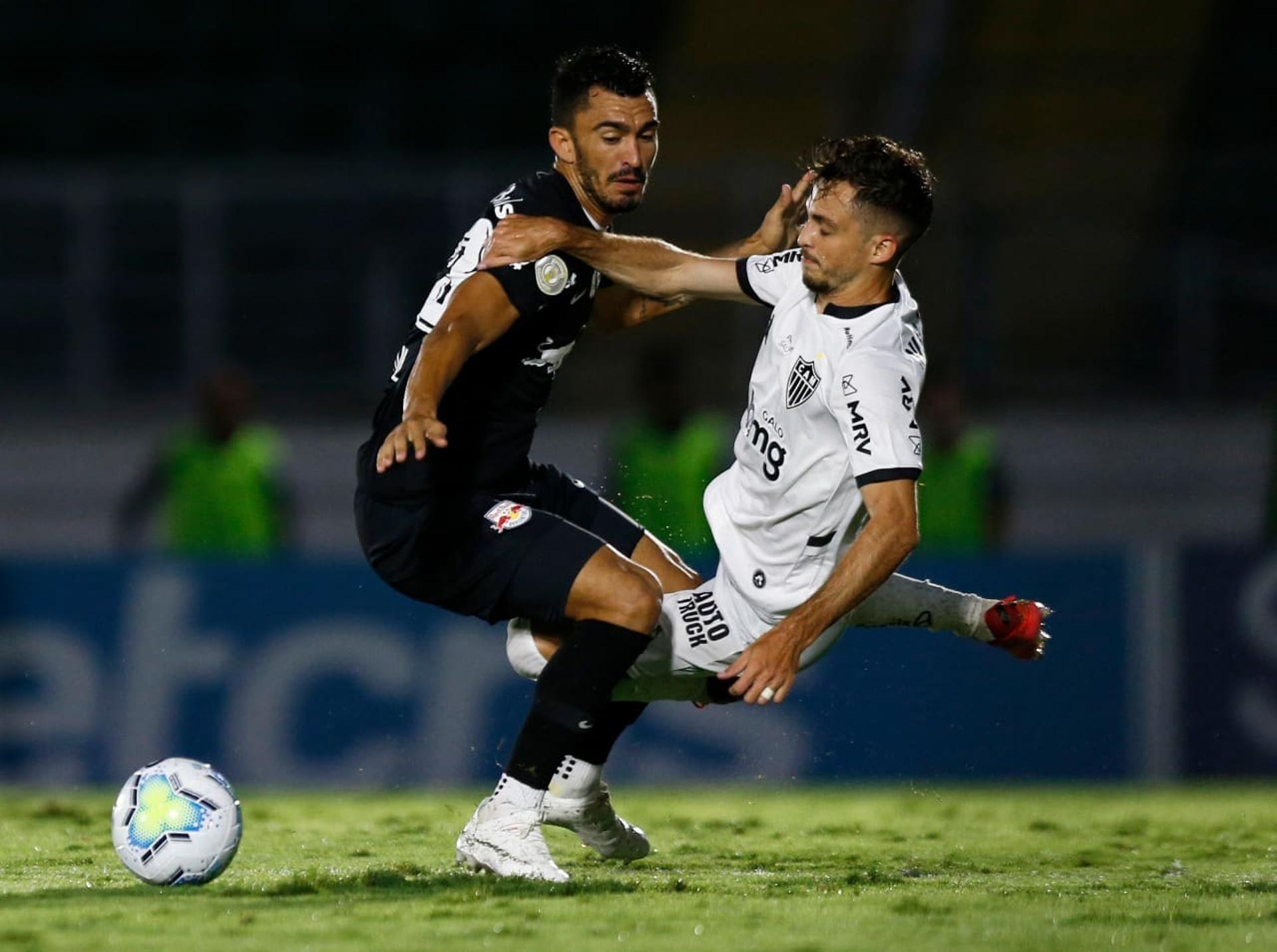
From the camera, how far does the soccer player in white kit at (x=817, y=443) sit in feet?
16.6

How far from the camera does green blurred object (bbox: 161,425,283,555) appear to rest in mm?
10133

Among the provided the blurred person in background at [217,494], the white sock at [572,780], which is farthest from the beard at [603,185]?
the blurred person in background at [217,494]

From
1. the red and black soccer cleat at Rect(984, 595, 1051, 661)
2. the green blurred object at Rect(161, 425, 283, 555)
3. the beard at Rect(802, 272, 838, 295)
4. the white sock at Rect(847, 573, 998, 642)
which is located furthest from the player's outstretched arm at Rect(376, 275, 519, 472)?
the green blurred object at Rect(161, 425, 283, 555)

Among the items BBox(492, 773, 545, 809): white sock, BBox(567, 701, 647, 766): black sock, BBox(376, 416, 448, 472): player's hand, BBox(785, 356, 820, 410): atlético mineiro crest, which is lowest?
BBox(492, 773, 545, 809): white sock

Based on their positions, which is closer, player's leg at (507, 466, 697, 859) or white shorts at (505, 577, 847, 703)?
player's leg at (507, 466, 697, 859)

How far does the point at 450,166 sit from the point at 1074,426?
3921 millimetres

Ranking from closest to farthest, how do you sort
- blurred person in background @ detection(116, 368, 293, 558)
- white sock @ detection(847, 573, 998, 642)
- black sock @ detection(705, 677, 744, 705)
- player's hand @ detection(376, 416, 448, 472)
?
1. player's hand @ detection(376, 416, 448, 472)
2. black sock @ detection(705, 677, 744, 705)
3. white sock @ detection(847, 573, 998, 642)
4. blurred person in background @ detection(116, 368, 293, 558)

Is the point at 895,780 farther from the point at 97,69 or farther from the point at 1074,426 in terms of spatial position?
the point at 97,69

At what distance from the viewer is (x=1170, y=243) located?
11.4 m

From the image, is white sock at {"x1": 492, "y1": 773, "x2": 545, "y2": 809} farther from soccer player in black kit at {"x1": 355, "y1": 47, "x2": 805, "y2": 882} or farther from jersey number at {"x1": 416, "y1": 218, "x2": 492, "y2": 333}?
jersey number at {"x1": 416, "y1": 218, "x2": 492, "y2": 333}

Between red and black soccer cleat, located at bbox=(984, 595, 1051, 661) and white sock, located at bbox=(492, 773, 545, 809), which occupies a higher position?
red and black soccer cleat, located at bbox=(984, 595, 1051, 661)

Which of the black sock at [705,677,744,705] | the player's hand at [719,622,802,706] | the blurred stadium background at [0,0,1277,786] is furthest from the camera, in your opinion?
the blurred stadium background at [0,0,1277,786]

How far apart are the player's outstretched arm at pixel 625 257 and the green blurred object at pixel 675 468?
12.6 ft

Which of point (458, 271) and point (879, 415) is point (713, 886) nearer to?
point (879, 415)
